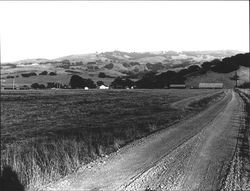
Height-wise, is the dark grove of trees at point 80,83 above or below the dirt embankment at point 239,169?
above

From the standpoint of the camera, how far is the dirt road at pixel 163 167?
31.1 feet

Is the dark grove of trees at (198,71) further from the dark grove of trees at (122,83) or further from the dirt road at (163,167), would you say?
the dirt road at (163,167)

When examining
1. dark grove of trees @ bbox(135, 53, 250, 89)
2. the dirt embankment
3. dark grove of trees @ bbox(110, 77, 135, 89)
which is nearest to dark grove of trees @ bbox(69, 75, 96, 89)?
dark grove of trees @ bbox(110, 77, 135, 89)

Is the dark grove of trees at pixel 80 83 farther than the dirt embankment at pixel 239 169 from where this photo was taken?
Yes

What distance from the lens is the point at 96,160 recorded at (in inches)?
498

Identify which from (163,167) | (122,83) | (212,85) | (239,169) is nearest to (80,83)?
(122,83)

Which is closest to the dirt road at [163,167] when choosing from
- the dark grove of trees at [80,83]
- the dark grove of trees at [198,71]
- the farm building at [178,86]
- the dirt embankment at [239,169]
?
the dirt embankment at [239,169]

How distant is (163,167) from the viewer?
11570mm

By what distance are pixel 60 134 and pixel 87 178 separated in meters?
13.2

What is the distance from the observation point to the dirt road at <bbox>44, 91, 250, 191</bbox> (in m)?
9.49

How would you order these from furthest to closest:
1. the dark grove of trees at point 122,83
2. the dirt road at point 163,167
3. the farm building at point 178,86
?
the dark grove of trees at point 122,83 < the farm building at point 178,86 < the dirt road at point 163,167

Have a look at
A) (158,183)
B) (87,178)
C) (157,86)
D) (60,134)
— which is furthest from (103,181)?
(157,86)

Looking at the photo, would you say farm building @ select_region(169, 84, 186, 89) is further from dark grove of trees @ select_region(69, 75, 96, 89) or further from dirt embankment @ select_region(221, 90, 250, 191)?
dirt embankment @ select_region(221, 90, 250, 191)

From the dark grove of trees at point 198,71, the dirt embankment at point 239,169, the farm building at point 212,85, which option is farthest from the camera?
the farm building at point 212,85
